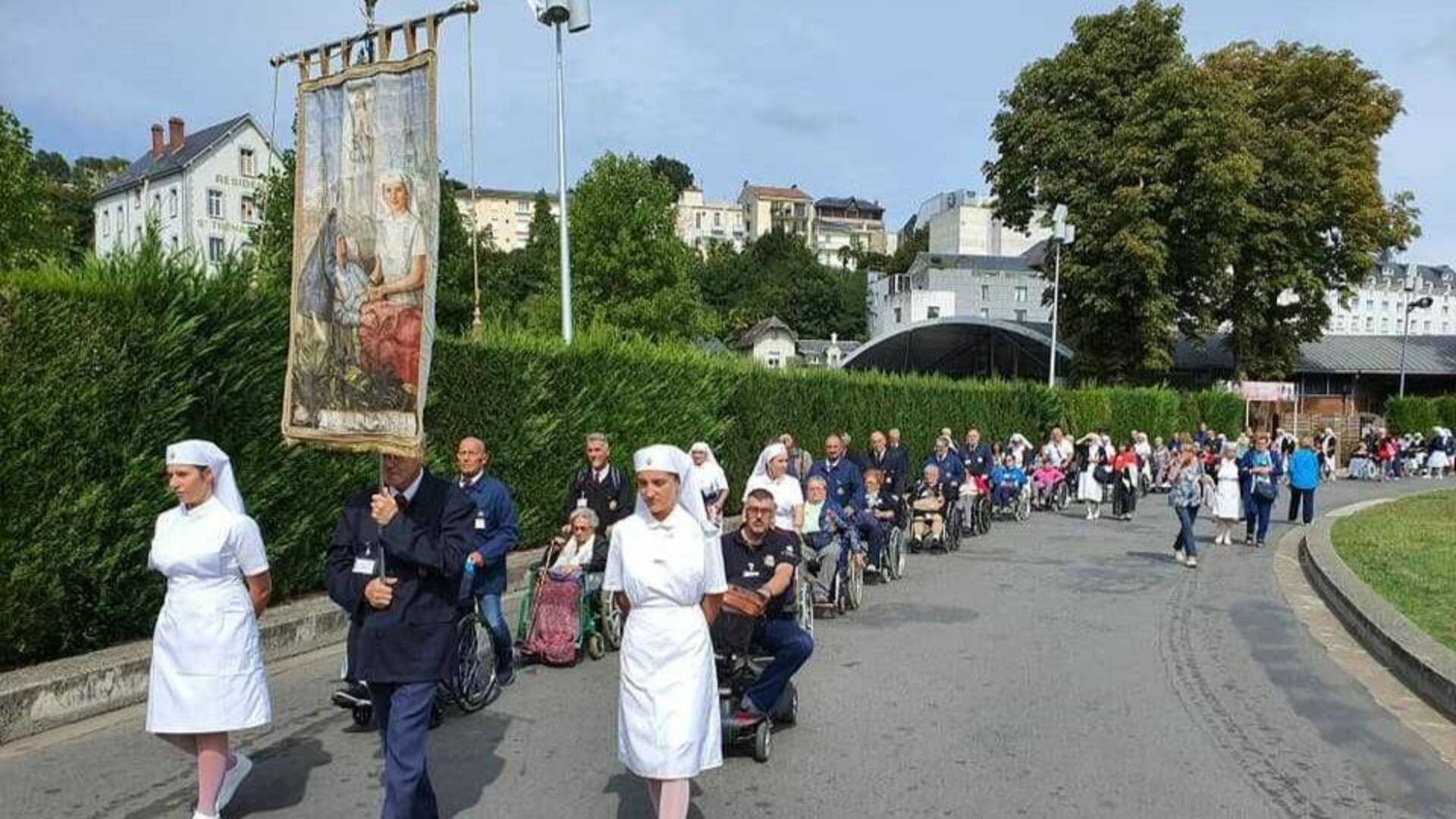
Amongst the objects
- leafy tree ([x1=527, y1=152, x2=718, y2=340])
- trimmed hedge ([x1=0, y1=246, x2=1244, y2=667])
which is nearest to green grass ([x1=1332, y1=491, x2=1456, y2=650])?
trimmed hedge ([x1=0, y1=246, x2=1244, y2=667])

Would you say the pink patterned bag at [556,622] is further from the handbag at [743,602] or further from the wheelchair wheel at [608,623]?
the handbag at [743,602]

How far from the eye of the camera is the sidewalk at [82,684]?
682cm

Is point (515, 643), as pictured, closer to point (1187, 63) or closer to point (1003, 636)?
point (1003, 636)

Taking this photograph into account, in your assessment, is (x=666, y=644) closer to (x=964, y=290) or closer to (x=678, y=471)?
(x=678, y=471)

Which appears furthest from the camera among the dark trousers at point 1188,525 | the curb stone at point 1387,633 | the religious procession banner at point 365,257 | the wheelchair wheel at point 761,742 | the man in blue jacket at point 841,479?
the dark trousers at point 1188,525

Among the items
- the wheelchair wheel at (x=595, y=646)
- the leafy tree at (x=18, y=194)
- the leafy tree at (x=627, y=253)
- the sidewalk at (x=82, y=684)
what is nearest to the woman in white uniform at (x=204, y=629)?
the sidewalk at (x=82, y=684)

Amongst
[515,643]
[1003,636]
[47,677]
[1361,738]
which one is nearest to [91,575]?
[47,677]

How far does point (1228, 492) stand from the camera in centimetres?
1881

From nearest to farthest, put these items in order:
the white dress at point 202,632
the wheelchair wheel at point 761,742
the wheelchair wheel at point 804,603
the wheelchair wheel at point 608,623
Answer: the white dress at point 202,632, the wheelchair wheel at point 761,742, the wheelchair wheel at point 804,603, the wheelchair wheel at point 608,623

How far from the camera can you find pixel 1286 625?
11.7 meters

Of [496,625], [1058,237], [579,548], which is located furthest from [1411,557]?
[1058,237]

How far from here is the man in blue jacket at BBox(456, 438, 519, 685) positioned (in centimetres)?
815

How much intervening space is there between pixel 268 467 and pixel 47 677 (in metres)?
2.94

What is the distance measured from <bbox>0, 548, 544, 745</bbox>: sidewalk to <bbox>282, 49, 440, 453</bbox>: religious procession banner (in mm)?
2800
